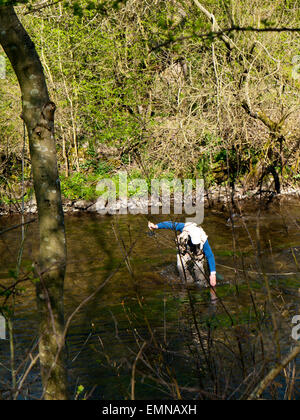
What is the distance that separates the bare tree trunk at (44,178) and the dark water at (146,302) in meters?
0.26

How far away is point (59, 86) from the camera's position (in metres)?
18.4

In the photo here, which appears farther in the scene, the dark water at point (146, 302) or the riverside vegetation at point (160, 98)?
the riverside vegetation at point (160, 98)

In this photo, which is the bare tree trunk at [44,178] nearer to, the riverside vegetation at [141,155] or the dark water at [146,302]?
the riverside vegetation at [141,155]

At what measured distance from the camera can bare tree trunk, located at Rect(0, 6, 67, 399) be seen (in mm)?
3502

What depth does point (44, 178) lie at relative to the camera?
11.7ft

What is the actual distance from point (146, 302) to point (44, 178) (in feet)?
19.3

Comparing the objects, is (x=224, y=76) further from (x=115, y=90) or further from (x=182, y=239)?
(x=182, y=239)

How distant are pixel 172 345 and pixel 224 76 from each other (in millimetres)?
10989

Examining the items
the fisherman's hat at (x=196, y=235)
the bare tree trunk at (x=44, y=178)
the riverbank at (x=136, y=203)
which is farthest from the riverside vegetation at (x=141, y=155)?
the fisherman's hat at (x=196, y=235)

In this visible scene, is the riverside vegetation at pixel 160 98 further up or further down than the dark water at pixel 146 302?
further up

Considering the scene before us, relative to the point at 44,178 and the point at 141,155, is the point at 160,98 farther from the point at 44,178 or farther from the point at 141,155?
the point at 44,178

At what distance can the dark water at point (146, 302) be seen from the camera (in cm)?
440

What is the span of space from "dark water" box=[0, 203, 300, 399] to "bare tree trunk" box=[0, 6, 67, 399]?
26 centimetres

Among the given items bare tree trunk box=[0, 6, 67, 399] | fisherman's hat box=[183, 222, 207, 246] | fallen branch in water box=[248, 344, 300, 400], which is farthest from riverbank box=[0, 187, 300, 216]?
fallen branch in water box=[248, 344, 300, 400]
